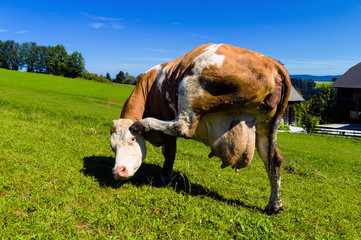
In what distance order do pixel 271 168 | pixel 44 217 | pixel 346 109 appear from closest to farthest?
pixel 44 217 < pixel 271 168 < pixel 346 109

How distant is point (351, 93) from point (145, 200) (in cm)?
4379

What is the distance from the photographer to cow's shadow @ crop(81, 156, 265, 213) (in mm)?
4910

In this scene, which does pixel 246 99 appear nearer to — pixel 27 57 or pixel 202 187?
pixel 202 187

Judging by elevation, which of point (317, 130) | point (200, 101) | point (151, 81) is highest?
point (151, 81)

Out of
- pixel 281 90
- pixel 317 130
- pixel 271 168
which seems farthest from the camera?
pixel 317 130

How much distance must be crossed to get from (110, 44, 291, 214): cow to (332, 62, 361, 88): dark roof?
40600 millimetres

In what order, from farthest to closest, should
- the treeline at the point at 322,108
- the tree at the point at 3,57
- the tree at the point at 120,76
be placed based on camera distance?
1. the tree at the point at 120,76
2. the tree at the point at 3,57
3. the treeline at the point at 322,108

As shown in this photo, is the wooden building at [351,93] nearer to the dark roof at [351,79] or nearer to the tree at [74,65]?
the dark roof at [351,79]

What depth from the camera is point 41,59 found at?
99562 mm

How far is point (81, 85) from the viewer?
62.5m

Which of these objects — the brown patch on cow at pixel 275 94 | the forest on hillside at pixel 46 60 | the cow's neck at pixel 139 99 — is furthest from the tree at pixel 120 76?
the brown patch on cow at pixel 275 94

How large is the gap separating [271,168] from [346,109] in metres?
40.9

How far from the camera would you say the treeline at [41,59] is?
90625mm

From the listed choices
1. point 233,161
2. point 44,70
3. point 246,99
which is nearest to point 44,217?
point 233,161
